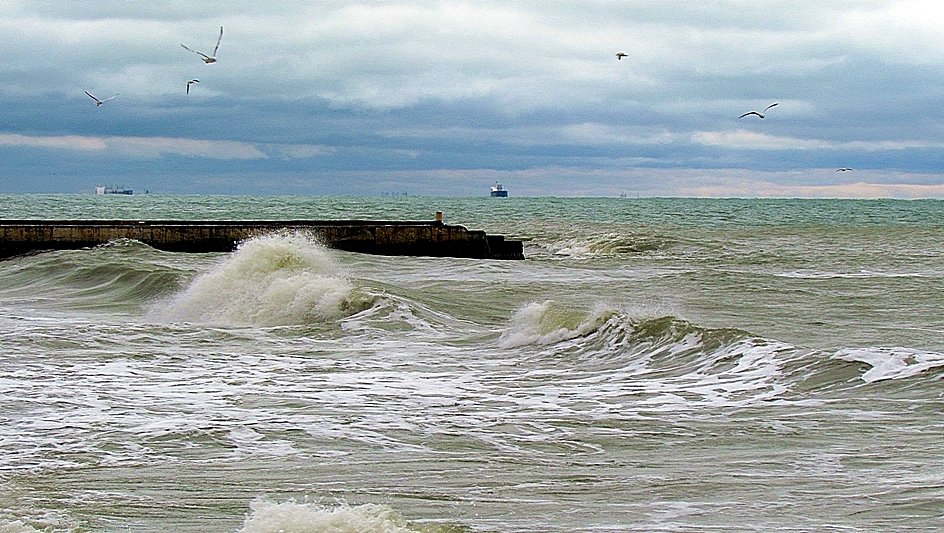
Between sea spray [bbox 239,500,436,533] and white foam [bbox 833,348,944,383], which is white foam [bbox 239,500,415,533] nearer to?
sea spray [bbox 239,500,436,533]

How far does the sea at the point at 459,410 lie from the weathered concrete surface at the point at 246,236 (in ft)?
30.1

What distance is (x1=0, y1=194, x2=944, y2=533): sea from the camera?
711 cm

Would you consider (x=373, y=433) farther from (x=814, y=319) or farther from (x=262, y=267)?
(x=262, y=267)

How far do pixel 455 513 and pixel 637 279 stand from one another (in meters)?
21.0

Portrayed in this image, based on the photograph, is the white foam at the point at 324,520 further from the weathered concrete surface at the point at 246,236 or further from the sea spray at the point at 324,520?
the weathered concrete surface at the point at 246,236

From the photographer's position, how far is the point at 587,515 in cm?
700

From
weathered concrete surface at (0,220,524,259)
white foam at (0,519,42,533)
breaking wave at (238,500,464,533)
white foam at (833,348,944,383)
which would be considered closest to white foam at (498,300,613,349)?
white foam at (833,348,944,383)

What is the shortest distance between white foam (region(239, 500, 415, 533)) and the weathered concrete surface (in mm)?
24829

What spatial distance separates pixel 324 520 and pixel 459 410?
13.9 ft

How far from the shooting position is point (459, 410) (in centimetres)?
1047

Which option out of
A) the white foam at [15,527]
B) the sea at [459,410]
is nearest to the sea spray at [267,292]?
the sea at [459,410]

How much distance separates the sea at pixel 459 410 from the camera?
7.11 meters

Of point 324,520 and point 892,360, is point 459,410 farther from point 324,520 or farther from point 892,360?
point 892,360

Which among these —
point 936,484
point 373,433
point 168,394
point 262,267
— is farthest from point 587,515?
point 262,267
